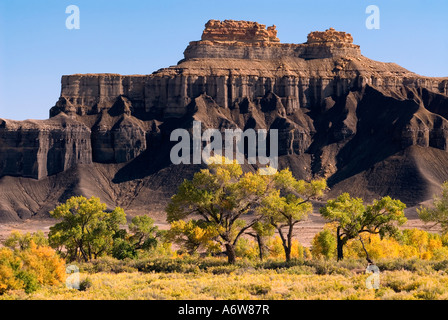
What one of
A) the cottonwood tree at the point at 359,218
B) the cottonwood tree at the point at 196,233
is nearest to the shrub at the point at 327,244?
the cottonwood tree at the point at 359,218

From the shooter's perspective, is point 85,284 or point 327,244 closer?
point 85,284

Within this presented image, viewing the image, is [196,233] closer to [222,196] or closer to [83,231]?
[222,196]

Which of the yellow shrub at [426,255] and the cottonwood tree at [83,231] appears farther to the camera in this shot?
the yellow shrub at [426,255]

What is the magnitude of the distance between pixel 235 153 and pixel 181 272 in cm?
12519

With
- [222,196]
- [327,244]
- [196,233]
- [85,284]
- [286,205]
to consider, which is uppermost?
[222,196]

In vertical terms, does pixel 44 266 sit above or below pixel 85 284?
above

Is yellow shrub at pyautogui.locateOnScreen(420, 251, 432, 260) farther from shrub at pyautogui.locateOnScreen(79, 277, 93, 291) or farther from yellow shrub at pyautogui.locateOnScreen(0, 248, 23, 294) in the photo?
yellow shrub at pyautogui.locateOnScreen(0, 248, 23, 294)

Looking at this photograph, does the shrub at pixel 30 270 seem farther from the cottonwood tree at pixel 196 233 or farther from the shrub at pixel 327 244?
the shrub at pixel 327 244

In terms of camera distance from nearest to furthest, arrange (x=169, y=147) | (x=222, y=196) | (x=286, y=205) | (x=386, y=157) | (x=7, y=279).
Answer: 1. (x=7, y=279)
2. (x=222, y=196)
3. (x=286, y=205)
4. (x=386, y=157)
5. (x=169, y=147)

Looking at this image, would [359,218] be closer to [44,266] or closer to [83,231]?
[44,266]

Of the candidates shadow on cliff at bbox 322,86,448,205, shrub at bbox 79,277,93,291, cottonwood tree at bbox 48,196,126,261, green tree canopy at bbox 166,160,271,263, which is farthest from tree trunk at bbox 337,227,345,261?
shadow on cliff at bbox 322,86,448,205

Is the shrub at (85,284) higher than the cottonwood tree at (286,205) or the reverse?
the reverse

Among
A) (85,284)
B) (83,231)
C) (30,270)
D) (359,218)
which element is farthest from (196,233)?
(83,231)

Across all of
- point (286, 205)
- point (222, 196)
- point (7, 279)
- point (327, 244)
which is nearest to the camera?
point (7, 279)
